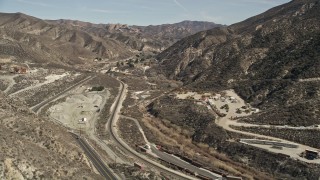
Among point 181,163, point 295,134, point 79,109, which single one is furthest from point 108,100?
point 295,134

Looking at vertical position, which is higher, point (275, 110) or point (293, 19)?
point (293, 19)

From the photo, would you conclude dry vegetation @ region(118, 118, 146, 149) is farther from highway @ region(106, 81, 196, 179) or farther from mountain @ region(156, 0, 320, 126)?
mountain @ region(156, 0, 320, 126)

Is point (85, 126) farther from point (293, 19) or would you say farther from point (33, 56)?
point (33, 56)

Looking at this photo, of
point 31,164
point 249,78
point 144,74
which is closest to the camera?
point 31,164

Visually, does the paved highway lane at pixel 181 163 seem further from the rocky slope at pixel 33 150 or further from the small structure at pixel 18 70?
the small structure at pixel 18 70

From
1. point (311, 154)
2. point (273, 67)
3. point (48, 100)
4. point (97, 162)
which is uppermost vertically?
point (273, 67)

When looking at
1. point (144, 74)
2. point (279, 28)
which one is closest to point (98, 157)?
point (279, 28)

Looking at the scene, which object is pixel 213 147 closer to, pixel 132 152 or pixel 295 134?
Result: pixel 295 134
